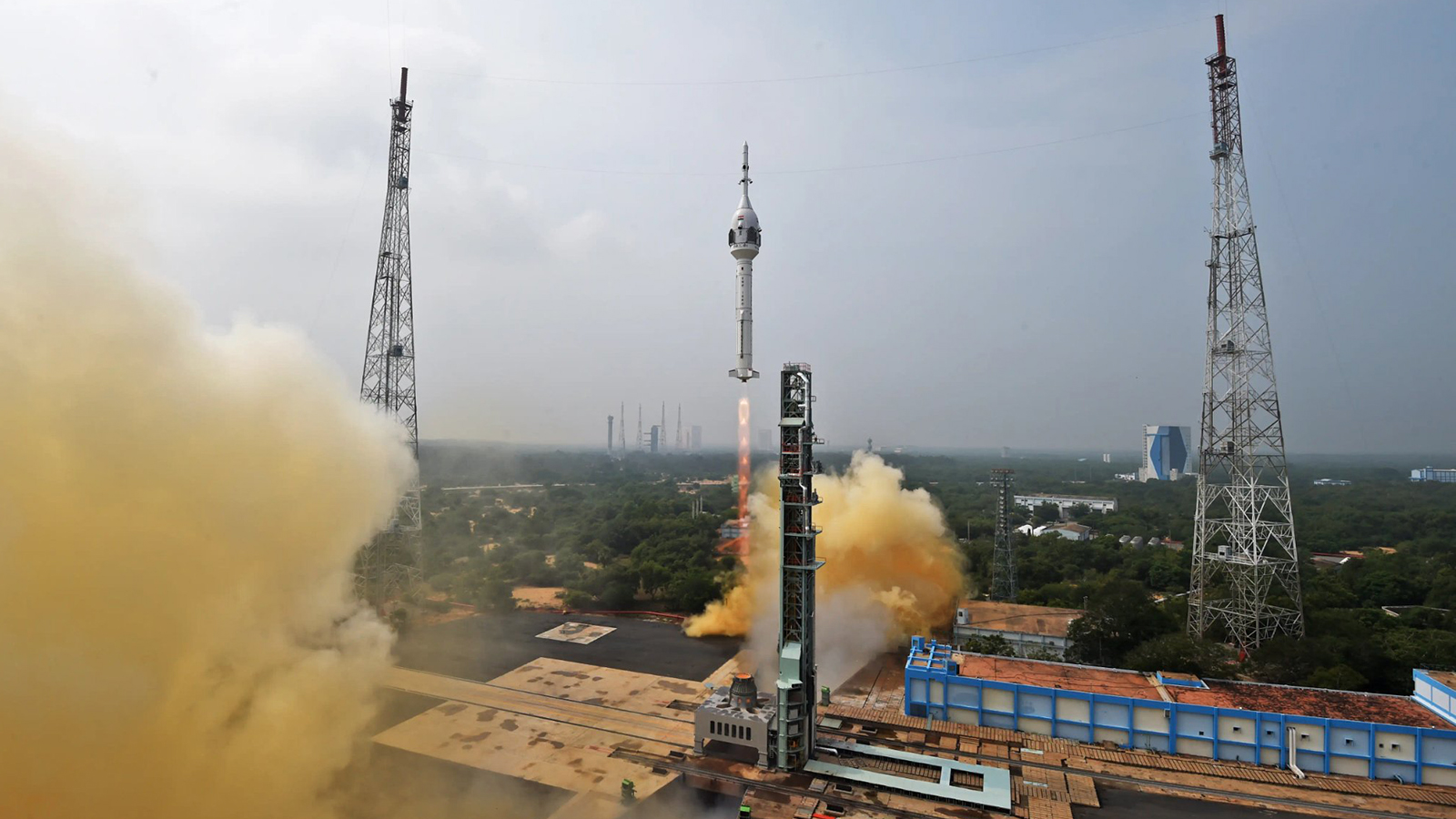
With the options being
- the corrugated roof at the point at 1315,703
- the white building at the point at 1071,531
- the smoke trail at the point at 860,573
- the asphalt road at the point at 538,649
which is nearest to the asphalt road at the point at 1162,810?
the corrugated roof at the point at 1315,703

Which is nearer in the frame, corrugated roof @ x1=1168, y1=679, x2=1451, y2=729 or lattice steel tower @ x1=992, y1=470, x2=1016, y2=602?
corrugated roof @ x1=1168, y1=679, x2=1451, y2=729

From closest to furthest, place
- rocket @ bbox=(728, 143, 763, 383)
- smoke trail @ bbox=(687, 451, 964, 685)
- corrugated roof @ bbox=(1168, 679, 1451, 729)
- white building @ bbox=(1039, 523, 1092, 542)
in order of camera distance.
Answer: corrugated roof @ bbox=(1168, 679, 1451, 729) < rocket @ bbox=(728, 143, 763, 383) < smoke trail @ bbox=(687, 451, 964, 685) < white building @ bbox=(1039, 523, 1092, 542)

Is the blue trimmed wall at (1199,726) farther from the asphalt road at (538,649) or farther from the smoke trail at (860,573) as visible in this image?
the asphalt road at (538,649)

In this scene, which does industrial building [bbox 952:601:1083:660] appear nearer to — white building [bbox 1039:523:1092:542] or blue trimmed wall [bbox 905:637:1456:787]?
blue trimmed wall [bbox 905:637:1456:787]

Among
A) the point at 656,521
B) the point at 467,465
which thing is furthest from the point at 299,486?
the point at 467,465

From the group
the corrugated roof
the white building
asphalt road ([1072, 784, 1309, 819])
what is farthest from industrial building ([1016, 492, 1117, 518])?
asphalt road ([1072, 784, 1309, 819])

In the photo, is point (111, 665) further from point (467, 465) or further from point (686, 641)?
point (467, 465)

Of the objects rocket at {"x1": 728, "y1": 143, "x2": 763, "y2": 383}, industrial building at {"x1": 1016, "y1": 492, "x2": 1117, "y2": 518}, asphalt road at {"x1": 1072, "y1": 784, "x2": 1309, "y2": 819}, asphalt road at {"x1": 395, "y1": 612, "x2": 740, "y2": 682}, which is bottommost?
asphalt road at {"x1": 1072, "y1": 784, "x2": 1309, "y2": 819}

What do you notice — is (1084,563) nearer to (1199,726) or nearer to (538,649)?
(1199,726)
